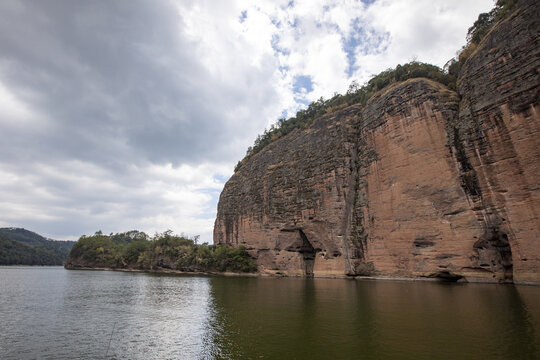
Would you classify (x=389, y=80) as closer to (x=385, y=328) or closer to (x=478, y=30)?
(x=478, y=30)

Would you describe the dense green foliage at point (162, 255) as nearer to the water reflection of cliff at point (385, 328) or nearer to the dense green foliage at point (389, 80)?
the dense green foliage at point (389, 80)

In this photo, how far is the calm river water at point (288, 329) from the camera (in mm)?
8547

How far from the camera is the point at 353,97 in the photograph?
47219mm

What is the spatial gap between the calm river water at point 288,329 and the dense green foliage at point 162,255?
32095mm

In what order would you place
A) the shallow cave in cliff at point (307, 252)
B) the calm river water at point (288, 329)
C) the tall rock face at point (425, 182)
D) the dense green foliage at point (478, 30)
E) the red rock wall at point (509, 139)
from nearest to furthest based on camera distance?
the calm river water at point (288, 329) → the red rock wall at point (509, 139) → the tall rock face at point (425, 182) → the dense green foliage at point (478, 30) → the shallow cave in cliff at point (307, 252)

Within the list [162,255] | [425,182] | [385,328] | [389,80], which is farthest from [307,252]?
[162,255]

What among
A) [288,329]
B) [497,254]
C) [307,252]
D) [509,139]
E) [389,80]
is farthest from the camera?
[307,252]

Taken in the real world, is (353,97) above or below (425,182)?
above

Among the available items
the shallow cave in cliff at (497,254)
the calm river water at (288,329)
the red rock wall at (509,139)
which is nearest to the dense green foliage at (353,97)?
the red rock wall at (509,139)

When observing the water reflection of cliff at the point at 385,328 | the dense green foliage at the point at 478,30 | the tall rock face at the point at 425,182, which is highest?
the dense green foliage at the point at 478,30

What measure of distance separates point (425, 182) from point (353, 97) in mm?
23999

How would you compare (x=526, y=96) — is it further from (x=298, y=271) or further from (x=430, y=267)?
(x=298, y=271)

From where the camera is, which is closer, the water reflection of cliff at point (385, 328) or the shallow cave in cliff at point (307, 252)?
the water reflection of cliff at point (385, 328)

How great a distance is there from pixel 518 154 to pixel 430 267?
1245 cm
